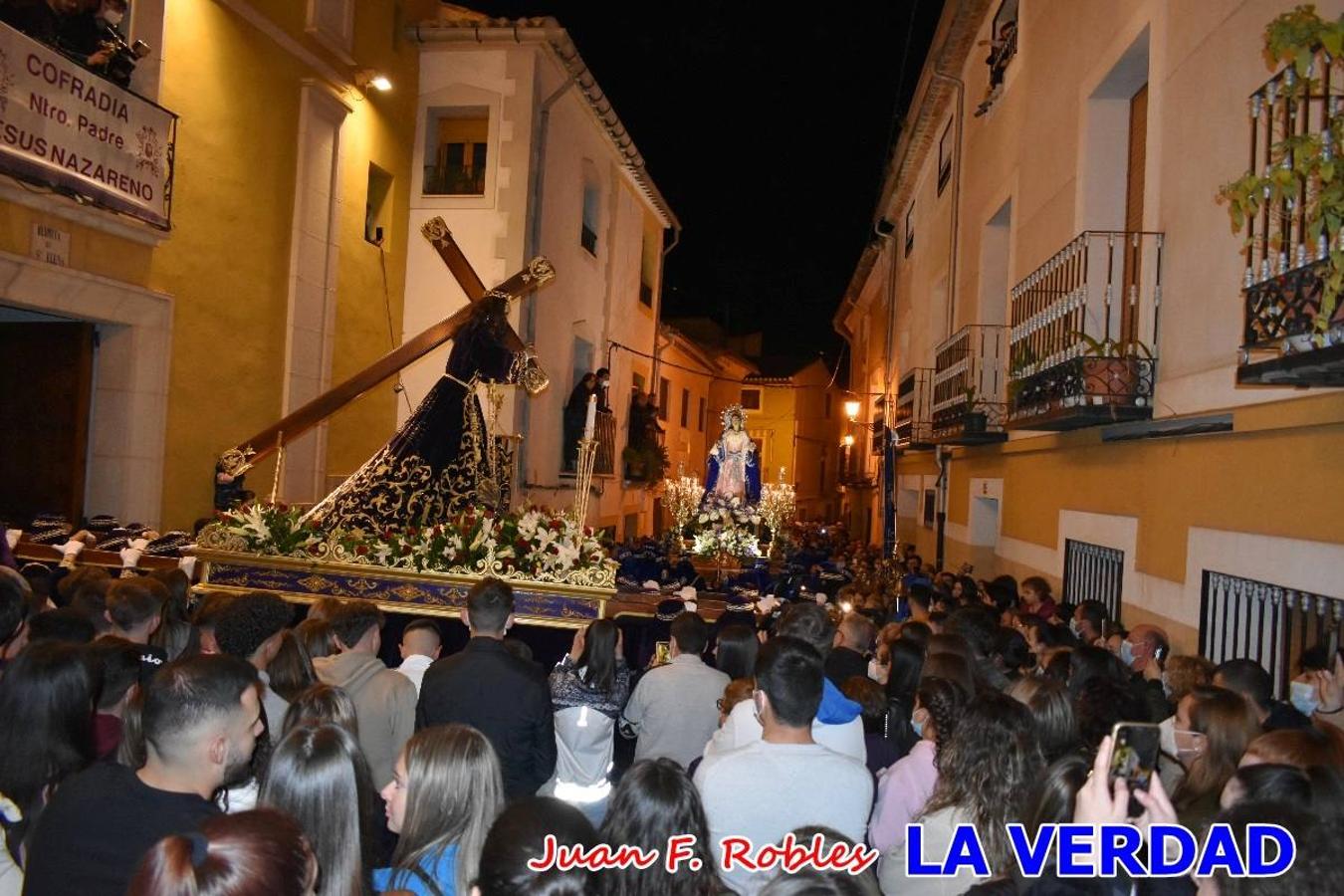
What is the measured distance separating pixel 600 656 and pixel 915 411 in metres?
13.0

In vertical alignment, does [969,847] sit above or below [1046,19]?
below

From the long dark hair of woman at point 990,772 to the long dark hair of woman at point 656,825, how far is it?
1012 millimetres

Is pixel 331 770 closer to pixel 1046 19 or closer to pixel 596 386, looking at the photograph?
pixel 1046 19

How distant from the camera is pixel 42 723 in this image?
3.25 meters

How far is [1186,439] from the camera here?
6934mm

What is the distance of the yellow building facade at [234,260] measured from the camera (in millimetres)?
9961

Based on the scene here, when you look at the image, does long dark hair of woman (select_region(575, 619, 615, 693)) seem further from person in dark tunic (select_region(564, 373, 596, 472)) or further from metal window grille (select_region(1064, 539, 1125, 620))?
person in dark tunic (select_region(564, 373, 596, 472))

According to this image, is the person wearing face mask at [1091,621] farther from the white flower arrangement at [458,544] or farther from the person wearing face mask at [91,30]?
the person wearing face mask at [91,30]

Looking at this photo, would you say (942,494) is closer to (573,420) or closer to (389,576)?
(573,420)

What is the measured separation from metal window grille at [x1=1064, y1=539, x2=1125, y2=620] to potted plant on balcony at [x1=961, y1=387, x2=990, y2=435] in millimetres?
2555

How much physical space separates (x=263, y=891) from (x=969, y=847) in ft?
7.08

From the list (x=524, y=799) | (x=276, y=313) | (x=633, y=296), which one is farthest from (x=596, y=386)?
(x=524, y=799)

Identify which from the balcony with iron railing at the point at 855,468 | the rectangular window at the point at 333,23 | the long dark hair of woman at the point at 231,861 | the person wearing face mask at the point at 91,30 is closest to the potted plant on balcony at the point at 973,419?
the rectangular window at the point at 333,23

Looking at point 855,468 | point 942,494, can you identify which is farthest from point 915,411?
point 855,468
